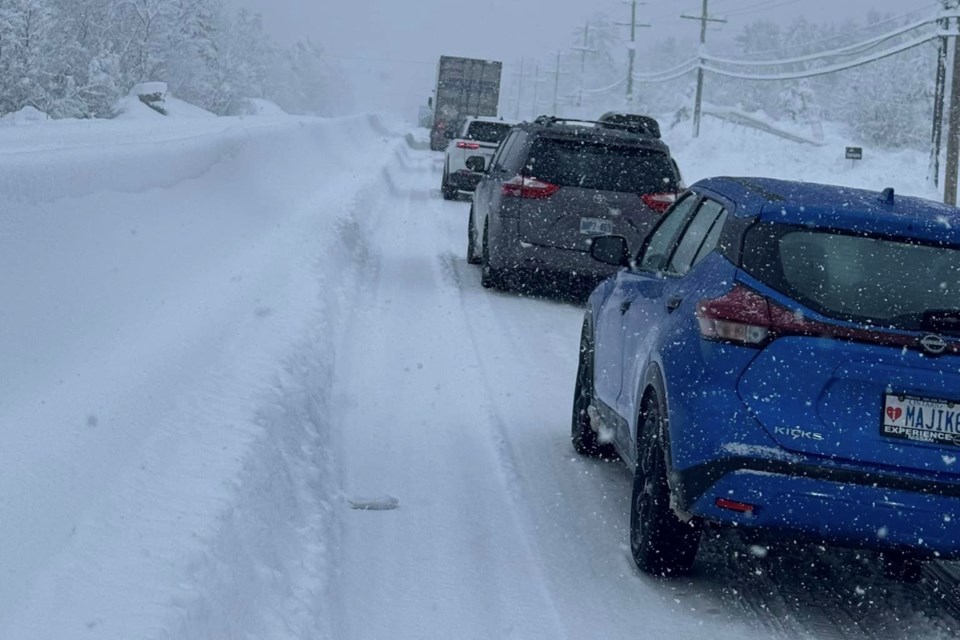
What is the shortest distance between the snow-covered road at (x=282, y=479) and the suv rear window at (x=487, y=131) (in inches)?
673

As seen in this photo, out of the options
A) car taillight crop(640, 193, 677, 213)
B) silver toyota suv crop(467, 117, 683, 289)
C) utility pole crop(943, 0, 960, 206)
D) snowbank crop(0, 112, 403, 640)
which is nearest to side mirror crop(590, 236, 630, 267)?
snowbank crop(0, 112, 403, 640)

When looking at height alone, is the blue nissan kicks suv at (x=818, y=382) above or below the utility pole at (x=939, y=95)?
below

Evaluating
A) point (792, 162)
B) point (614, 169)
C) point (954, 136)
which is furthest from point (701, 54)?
point (614, 169)

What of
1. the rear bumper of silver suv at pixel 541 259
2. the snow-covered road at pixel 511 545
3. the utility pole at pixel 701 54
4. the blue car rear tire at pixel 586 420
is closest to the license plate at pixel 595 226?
the rear bumper of silver suv at pixel 541 259

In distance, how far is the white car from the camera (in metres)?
26.8

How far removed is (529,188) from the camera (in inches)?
536

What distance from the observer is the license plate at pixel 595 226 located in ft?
44.1

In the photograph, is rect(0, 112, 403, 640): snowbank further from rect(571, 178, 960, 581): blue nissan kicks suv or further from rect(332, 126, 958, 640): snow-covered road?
rect(571, 178, 960, 581): blue nissan kicks suv

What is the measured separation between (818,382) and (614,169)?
879cm

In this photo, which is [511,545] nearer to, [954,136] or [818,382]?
[818,382]

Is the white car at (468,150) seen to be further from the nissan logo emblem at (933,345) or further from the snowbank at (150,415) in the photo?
the nissan logo emblem at (933,345)

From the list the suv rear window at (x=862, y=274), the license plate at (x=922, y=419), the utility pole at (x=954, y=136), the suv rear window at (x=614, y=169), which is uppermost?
the utility pole at (x=954, y=136)

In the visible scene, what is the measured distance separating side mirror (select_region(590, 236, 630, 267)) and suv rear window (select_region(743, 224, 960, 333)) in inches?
79.1

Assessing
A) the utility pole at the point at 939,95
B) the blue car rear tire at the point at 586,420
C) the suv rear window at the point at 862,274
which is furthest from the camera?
the utility pole at the point at 939,95
